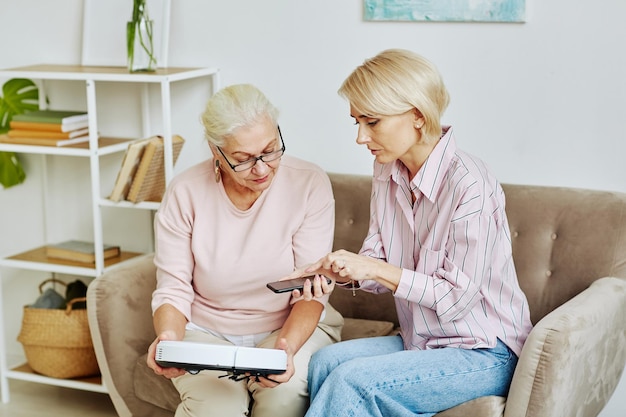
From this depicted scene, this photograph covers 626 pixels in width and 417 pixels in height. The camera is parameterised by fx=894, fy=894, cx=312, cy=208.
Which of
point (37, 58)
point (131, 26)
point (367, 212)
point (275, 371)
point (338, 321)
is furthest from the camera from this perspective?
point (37, 58)

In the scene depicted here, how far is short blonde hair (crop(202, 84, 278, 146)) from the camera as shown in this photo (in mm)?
2168

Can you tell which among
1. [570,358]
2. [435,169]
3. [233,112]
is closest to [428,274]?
[435,169]

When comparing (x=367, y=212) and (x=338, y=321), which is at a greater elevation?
(x=367, y=212)

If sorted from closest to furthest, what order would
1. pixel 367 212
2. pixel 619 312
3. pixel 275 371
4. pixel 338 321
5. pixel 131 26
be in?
pixel 275 371 < pixel 619 312 < pixel 338 321 < pixel 367 212 < pixel 131 26

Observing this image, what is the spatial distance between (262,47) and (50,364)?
130 cm

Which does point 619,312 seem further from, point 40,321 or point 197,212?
point 40,321

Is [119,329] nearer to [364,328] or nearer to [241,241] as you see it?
[241,241]

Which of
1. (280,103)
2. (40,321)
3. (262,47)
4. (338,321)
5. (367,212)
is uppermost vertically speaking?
(262,47)

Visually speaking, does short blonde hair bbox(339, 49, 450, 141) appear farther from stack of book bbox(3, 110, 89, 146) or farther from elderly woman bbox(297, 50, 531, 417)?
stack of book bbox(3, 110, 89, 146)

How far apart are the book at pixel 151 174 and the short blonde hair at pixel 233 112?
74 centimetres

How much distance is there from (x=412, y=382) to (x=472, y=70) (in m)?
1.12

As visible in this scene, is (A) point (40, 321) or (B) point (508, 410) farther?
(A) point (40, 321)

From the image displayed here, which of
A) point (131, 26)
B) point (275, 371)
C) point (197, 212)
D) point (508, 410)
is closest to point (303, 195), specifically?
point (197, 212)

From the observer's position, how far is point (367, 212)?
8.92 feet
